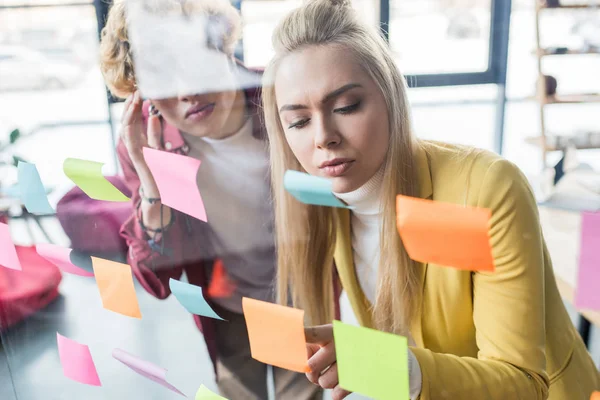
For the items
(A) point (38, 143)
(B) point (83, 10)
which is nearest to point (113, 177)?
(A) point (38, 143)

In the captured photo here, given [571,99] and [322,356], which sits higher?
[571,99]

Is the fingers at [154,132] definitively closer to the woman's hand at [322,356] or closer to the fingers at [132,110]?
the fingers at [132,110]

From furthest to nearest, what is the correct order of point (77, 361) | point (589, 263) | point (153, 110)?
point (77, 361) < point (153, 110) < point (589, 263)

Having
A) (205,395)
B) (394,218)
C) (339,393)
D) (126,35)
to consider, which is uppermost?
(126,35)

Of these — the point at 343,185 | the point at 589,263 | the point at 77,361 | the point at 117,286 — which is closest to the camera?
the point at 589,263

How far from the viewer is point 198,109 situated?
0.68 m

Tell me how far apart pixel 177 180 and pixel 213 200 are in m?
0.06

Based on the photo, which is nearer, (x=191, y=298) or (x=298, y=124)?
(x=298, y=124)

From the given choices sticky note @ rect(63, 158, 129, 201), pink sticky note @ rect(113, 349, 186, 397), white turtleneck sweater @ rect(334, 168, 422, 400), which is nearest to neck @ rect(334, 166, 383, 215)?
white turtleneck sweater @ rect(334, 168, 422, 400)

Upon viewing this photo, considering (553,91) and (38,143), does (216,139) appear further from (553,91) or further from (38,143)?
(553,91)

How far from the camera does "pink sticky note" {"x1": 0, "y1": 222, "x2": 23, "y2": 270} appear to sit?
2.95 feet

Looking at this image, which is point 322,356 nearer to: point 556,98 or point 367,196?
point 367,196

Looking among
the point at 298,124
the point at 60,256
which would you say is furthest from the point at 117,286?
the point at 298,124

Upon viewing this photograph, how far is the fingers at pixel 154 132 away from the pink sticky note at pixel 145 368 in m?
0.39
